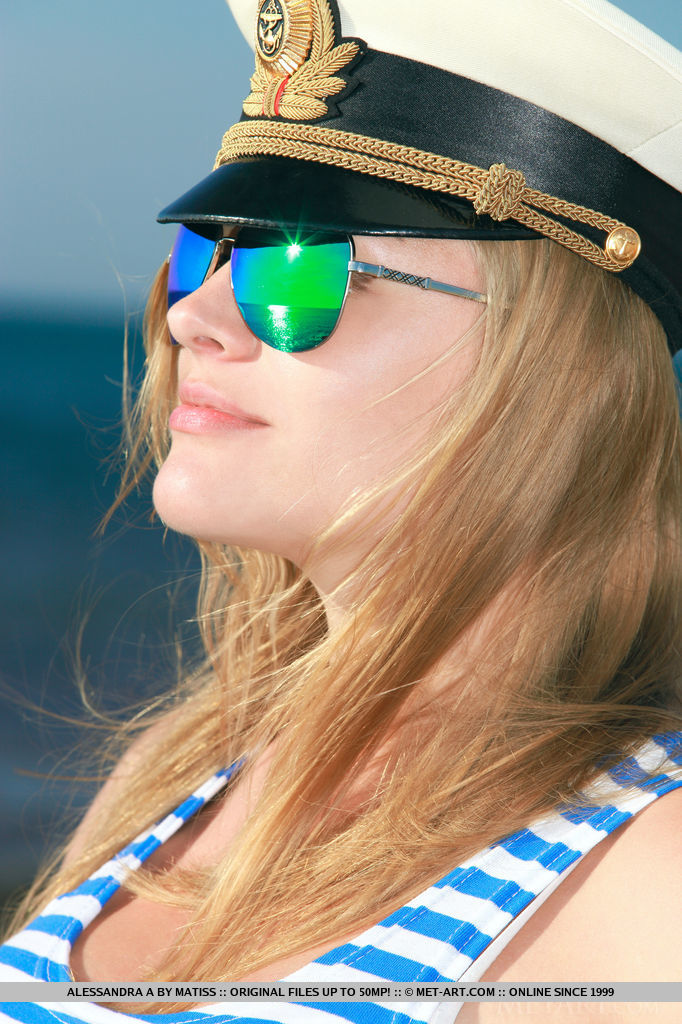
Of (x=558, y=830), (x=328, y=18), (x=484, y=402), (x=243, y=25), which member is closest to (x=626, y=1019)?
(x=558, y=830)

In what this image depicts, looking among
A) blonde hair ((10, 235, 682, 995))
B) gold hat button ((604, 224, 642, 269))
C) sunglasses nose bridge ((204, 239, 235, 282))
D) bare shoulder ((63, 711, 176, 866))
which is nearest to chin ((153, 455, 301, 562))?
blonde hair ((10, 235, 682, 995))

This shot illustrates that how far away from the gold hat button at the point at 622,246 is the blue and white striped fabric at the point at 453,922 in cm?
66

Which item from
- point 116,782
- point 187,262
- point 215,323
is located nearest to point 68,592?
point 116,782

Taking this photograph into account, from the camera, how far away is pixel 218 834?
4.93ft

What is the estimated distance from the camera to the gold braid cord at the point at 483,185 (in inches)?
47.9

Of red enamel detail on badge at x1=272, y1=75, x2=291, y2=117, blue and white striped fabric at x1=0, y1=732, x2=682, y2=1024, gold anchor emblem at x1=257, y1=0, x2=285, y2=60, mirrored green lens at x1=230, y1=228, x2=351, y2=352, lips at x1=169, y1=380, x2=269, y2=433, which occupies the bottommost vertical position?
blue and white striped fabric at x1=0, y1=732, x2=682, y2=1024

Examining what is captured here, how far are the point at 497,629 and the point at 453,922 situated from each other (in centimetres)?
41

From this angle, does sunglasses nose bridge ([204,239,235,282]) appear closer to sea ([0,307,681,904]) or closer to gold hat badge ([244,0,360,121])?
gold hat badge ([244,0,360,121])

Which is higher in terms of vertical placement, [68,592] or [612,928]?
[612,928]

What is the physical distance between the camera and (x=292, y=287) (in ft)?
4.15

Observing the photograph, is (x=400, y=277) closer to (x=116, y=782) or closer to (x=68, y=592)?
(x=116, y=782)

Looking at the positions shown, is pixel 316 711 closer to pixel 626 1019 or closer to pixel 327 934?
pixel 327 934

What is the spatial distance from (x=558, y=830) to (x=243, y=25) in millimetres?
1443

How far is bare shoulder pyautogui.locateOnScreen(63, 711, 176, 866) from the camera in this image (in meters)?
1.79
